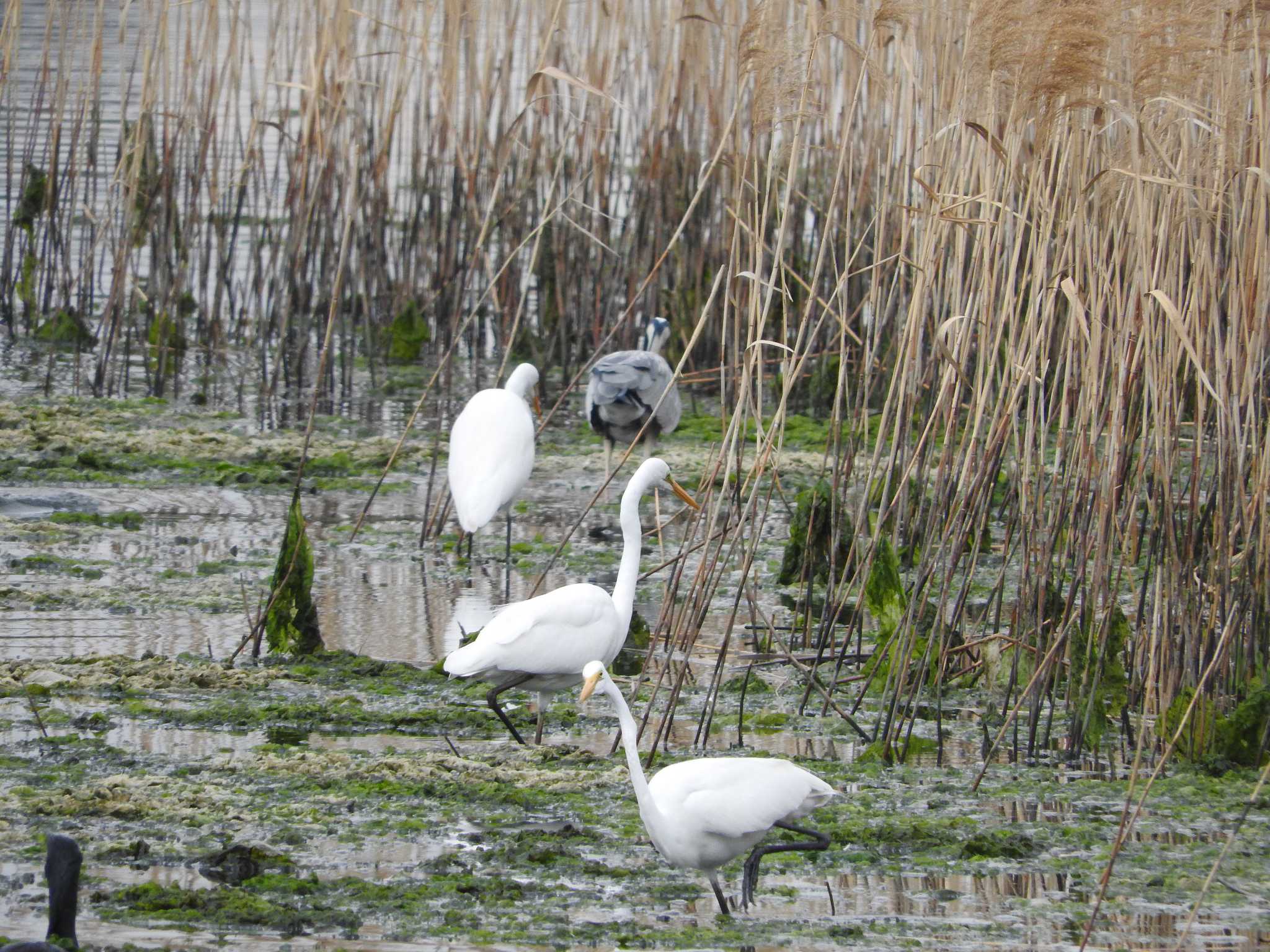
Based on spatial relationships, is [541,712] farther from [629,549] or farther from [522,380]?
[522,380]

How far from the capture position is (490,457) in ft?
19.7

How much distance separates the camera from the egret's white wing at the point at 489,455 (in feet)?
19.2

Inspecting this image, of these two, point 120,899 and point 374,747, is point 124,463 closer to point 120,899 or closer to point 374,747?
point 374,747

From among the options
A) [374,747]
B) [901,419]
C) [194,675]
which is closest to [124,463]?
[194,675]

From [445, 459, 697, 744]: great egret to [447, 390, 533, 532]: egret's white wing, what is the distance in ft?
4.46

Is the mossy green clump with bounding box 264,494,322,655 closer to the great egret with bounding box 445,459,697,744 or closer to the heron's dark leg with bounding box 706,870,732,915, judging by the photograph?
the great egret with bounding box 445,459,697,744

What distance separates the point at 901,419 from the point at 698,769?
1267 mm

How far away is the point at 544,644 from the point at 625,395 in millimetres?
2968

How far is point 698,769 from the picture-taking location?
3238mm

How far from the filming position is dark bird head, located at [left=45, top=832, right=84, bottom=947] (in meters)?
2.62

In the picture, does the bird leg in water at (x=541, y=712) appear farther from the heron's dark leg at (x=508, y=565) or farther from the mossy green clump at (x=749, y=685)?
the heron's dark leg at (x=508, y=565)

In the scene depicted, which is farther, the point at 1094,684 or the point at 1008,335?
the point at 1008,335

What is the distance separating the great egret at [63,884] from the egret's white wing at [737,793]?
42.1 inches

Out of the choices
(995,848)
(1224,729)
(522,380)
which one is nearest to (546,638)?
(995,848)
